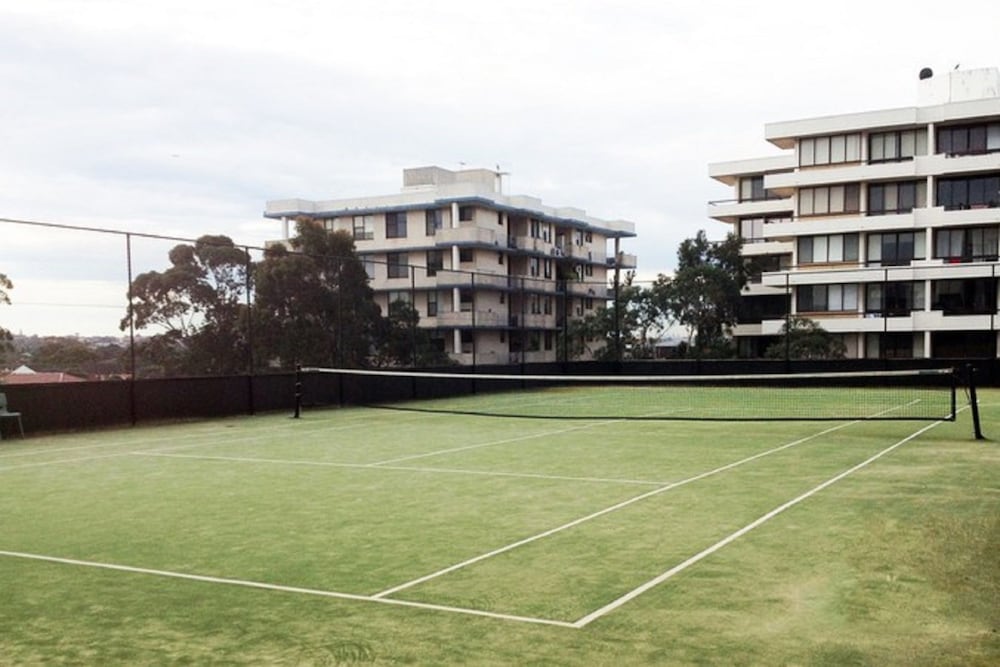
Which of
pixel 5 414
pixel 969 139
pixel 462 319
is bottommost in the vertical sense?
pixel 5 414

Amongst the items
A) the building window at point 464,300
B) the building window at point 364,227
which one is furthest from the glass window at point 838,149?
the building window at point 364,227

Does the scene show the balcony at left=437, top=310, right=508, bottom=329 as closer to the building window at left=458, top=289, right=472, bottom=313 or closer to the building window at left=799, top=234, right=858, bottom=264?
the building window at left=458, top=289, right=472, bottom=313

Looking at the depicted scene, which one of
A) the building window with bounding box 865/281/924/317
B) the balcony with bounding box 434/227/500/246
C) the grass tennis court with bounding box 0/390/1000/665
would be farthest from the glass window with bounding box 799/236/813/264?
the grass tennis court with bounding box 0/390/1000/665

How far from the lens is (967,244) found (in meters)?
48.5

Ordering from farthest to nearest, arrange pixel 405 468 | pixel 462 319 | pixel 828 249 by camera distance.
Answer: pixel 462 319, pixel 828 249, pixel 405 468

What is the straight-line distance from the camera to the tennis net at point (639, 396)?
2156cm

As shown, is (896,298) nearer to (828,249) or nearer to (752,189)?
(828,249)

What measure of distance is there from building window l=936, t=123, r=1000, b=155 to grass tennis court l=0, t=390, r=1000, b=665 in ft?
129

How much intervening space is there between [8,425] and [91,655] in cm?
1511

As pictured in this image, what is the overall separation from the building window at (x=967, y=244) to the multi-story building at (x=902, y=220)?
1.9 inches

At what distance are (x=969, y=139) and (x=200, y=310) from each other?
3852 centimetres

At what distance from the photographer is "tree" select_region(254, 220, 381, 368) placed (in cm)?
3100

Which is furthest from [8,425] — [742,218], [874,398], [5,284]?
[742,218]

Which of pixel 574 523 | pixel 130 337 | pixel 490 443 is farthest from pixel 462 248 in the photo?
pixel 574 523
